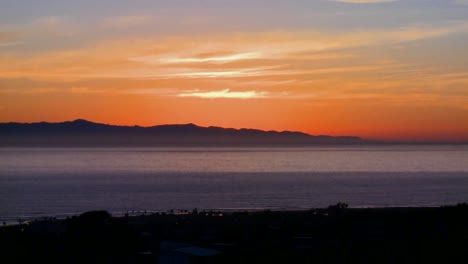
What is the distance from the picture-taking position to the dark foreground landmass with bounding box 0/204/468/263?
2367 centimetres

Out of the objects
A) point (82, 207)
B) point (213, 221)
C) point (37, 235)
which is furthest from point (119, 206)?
point (37, 235)

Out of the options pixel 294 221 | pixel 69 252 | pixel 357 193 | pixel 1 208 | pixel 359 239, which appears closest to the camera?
pixel 69 252

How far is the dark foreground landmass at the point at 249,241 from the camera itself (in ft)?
77.7

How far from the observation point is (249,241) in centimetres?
2741

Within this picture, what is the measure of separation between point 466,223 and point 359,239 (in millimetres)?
6490

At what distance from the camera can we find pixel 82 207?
5669 cm

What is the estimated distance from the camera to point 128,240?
26.9m

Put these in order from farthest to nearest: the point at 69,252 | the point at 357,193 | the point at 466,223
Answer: the point at 357,193 < the point at 466,223 < the point at 69,252

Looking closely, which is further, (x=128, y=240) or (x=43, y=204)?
(x=43, y=204)

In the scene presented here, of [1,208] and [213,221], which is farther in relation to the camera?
[1,208]

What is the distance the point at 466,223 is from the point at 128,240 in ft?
50.5

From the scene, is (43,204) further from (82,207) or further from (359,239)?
(359,239)

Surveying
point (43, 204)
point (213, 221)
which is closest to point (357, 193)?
point (43, 204)

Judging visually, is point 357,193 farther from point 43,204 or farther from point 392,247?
point 392,247
